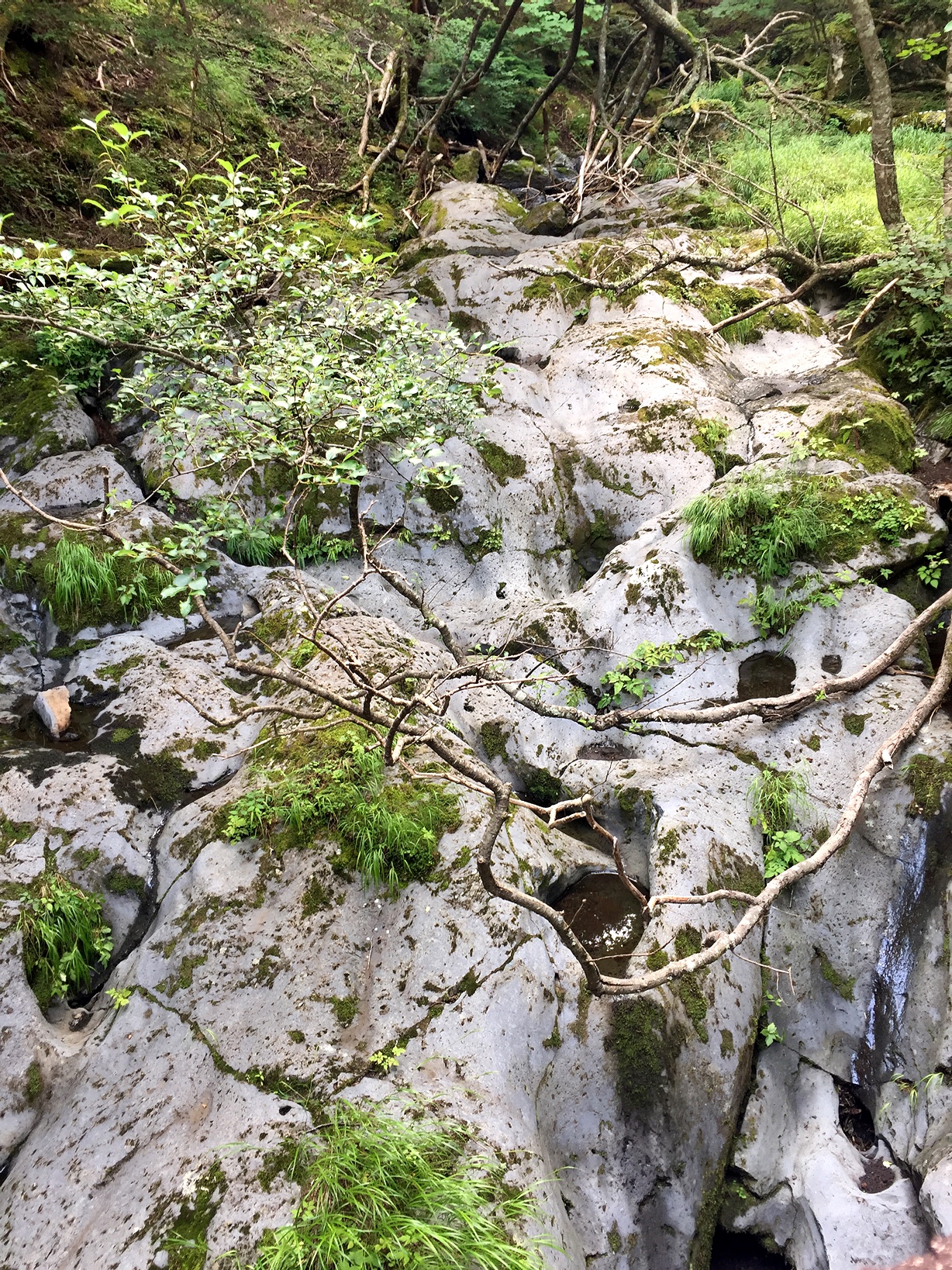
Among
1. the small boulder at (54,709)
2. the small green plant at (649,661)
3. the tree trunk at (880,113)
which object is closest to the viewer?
the small boulder at (54,709)

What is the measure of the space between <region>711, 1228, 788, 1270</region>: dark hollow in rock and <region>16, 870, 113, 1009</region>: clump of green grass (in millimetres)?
4117

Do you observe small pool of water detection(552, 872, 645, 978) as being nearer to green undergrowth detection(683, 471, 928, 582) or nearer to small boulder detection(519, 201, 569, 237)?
green undergrowth detection(683, 471, 928, 582)

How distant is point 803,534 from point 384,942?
4.77 metres

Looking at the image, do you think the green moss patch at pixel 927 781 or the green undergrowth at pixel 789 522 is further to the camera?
the green undergrowth at pixel 789 522

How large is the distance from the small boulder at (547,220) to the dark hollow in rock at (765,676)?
9.17 m

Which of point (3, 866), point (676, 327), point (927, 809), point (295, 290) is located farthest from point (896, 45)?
point (3, 866)

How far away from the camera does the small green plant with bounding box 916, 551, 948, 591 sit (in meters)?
5.54

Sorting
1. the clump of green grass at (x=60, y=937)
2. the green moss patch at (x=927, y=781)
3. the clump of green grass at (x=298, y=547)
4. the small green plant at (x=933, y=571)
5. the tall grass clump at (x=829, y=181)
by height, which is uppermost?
the tall grass clump at (x=829, y=181)

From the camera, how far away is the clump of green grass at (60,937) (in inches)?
146

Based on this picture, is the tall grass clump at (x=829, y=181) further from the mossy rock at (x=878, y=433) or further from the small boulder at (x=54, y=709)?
the small boulder at (x=54, y=709)

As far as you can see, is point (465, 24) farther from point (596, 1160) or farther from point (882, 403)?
point (596, 1160)

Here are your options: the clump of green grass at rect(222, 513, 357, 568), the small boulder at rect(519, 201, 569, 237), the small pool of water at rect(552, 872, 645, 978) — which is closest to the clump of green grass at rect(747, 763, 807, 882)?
the small pool of water at rect(552, 872, 645, 978)

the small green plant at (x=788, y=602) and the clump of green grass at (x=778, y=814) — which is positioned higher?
the small green plant at (x=788, y=602)

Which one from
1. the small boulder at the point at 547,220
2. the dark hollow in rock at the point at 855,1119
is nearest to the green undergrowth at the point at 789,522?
the dark hollow in rock at the point at 855,1119
